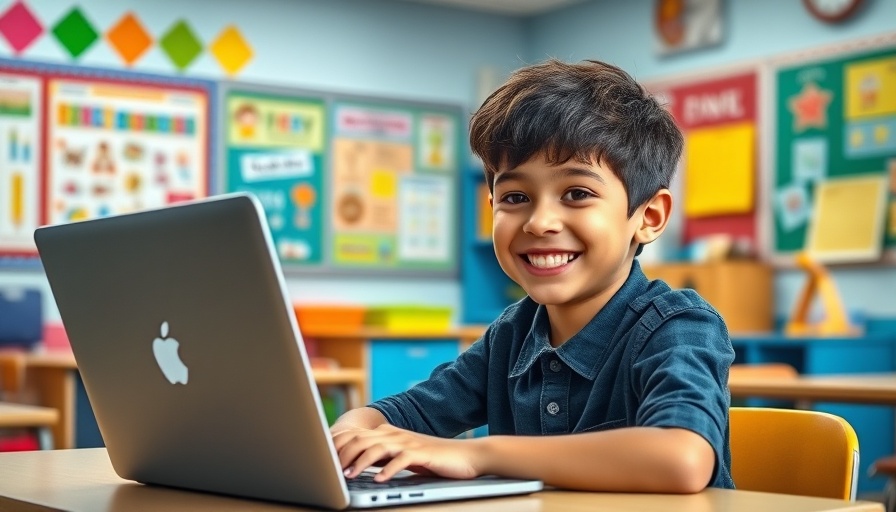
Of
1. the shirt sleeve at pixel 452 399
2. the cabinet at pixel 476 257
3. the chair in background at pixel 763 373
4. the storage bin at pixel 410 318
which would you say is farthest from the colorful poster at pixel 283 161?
the shirt sleeve at pixel 452 399

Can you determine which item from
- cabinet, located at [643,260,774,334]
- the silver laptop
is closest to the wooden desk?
the silver laptop

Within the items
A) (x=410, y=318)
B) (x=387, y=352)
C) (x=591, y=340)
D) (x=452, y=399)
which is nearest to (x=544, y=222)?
(x=591, y=340)

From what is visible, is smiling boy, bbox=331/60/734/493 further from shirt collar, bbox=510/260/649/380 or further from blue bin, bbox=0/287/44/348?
blue bin, bbox=0/287/44/348

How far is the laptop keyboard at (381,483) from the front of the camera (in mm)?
956

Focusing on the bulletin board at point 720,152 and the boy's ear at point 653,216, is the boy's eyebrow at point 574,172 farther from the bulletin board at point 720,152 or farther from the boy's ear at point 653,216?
the bulletin board at point 720,152

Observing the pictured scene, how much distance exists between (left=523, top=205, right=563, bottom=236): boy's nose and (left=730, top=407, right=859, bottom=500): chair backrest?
0.33 m

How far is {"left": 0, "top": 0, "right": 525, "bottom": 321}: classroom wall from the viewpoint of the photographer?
5.20 meters

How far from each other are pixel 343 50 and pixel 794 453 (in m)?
4.75

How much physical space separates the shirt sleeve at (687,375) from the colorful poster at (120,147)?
4.17 m

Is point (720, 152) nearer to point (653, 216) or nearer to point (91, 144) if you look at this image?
point (91, 144)

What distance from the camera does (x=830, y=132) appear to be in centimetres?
488

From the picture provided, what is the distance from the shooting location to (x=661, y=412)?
1.01 m

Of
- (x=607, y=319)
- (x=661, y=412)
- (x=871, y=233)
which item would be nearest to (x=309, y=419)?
(x=661, y=412)

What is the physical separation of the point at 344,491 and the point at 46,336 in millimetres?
4401
